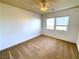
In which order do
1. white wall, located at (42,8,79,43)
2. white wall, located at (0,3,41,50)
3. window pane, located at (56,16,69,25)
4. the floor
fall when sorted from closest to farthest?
the floor
white wall, located at (0,3,41,50)
white wall, located at (42,8,79,43)
window pane, located at (56,16,69,25)

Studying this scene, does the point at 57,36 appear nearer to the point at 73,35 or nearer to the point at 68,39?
the point at 68,39

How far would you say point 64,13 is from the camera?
4605mm

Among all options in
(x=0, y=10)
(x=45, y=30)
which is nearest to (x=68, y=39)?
(x=45, y=30)

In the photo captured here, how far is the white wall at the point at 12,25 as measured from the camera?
3133 millimetres

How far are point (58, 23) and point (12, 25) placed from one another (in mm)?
3710

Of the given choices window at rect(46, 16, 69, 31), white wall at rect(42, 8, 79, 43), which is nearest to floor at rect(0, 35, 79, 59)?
white wall at rect(42, 8, 79, 43)

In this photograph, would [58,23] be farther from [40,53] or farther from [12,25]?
[12,25]

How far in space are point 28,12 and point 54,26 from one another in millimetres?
2654

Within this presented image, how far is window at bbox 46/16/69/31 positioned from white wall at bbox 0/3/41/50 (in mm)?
2356

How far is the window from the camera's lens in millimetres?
4704

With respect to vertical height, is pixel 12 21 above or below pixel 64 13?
below

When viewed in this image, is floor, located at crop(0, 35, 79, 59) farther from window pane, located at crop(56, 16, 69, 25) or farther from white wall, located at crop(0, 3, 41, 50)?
window pane, located at crop(56, 16, 69, 25)

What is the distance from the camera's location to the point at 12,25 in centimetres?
357

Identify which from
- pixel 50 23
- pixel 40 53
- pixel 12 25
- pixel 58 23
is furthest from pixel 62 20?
pixel 12 25
